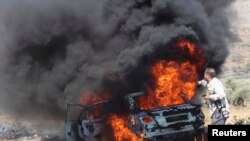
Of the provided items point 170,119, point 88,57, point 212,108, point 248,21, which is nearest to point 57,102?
point 88,57

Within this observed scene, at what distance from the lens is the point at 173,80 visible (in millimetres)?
12312

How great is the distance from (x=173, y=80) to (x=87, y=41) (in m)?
3.15

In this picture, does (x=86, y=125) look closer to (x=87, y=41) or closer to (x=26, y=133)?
(x=87, y=41)

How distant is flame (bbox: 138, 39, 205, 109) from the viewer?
1232 centimetres

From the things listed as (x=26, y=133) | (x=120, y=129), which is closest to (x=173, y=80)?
(x=120, y=129)

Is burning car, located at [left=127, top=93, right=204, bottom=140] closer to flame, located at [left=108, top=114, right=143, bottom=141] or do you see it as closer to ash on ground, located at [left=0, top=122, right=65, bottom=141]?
flame, located at [left=108, top=114, right=143, bottom=141]

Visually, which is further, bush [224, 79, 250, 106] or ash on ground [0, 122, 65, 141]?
bush [224, 79, 250, 106]

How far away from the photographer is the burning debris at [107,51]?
12.5 meters

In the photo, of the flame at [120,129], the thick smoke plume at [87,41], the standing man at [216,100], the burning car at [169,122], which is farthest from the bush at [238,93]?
the standing man at [216,100]

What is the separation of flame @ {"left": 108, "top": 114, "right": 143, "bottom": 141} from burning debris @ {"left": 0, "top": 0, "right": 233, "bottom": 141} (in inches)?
1.5

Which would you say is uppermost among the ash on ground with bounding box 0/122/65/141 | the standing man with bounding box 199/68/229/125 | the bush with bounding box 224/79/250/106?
the bush with bounding box 224/79/250/106

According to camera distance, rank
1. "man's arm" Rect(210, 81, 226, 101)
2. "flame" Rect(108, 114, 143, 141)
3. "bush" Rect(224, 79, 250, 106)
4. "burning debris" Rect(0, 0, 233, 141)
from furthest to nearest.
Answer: "bush" Rect(224, 79, 250, 106), "burning debris" Rect(0, 0, 233, 141), "flame" Rect(108, 114, 143, 141), "man's arm" Rect(210, 81, 226, 101)

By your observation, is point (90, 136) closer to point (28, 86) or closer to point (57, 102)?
point (57, 102)

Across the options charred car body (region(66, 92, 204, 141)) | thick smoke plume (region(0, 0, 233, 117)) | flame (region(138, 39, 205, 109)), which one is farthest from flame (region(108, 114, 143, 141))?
thick smoke plume (region(0, 0, 233, 117))
